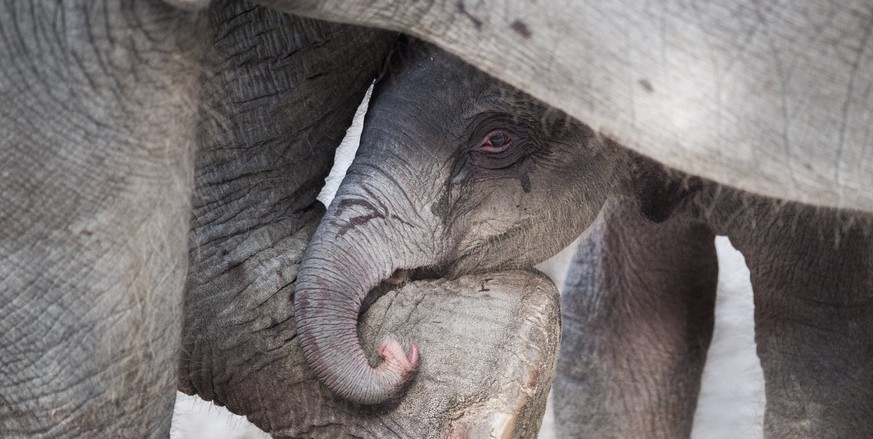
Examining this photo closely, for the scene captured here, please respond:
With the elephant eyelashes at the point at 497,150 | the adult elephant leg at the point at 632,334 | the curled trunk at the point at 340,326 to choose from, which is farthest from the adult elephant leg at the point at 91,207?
the adult elephant leg at the point at 632,334

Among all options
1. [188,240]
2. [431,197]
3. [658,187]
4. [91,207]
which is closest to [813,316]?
[658,187]

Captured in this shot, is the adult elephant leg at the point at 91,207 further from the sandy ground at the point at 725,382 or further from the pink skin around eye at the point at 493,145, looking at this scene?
the sandy ground at the point at 725,382

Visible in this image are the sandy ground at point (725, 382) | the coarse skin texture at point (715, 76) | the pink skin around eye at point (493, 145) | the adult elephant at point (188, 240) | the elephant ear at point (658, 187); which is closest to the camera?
the coarse skin texture at point (715, 76)

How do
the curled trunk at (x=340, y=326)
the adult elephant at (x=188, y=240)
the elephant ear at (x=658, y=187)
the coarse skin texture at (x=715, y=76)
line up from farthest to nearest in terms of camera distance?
the elephant ear at (x=658, y=187)
the curled trunk at (x=340, y=326)
the adult elephant at (x=188, y=240)
the coarse skin texture at (x=715, y=76)

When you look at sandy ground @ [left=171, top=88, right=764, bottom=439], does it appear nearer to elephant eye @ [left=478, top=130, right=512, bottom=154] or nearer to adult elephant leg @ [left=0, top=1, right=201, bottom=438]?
elephant eye @ [left=478, top=130, right=512, bottom=154]

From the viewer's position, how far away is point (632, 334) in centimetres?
262

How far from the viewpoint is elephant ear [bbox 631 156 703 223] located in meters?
2.04

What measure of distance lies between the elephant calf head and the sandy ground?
109 centimetres

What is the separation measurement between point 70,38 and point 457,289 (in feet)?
2.16

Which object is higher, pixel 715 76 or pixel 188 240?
pixel 715 76

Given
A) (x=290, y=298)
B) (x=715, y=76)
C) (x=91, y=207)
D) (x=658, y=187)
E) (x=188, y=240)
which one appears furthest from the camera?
(x=658, y=187)

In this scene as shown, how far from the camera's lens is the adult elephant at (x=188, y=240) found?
1.28 m

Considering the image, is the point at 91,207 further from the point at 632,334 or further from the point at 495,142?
the point at 632,334

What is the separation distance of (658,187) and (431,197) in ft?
1.57
